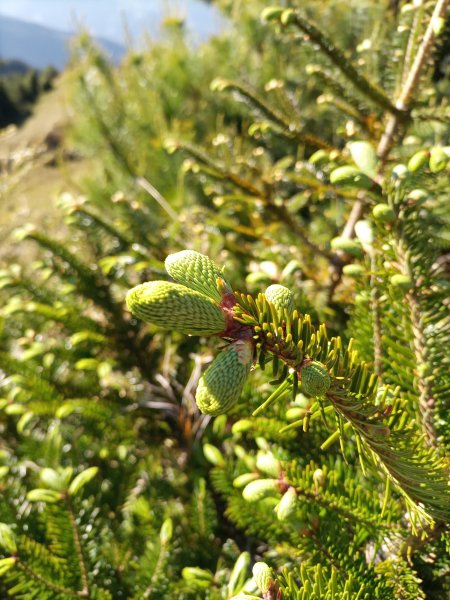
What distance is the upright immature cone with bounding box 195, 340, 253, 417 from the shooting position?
0.32 m

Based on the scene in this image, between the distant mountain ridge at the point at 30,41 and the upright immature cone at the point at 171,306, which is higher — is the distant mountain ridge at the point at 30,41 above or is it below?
above

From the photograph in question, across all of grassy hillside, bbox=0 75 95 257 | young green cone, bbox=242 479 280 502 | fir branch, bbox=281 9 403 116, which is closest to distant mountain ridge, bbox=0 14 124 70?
grassy hillside, bbox=0 75 95 257

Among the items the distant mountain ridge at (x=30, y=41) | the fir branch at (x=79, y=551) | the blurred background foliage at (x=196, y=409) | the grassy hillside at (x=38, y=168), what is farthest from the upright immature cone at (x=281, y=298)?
the distant mountain ridge at (x=30, y=41)

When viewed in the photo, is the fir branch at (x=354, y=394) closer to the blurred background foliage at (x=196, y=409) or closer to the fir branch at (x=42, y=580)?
the blurred background foliage at (x=196, y=409)

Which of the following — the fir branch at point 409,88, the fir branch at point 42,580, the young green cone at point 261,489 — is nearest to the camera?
the young green cone at point 261,489

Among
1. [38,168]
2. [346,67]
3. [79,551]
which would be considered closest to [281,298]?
[79,551]

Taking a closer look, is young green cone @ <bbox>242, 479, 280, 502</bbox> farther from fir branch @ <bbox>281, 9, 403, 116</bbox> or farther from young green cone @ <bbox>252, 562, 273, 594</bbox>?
fir branch @ <bbox>281, 9, 403, 116</bbox>

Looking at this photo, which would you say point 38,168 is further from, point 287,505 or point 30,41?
point 30,41

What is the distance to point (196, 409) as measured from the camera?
1039 millimetres

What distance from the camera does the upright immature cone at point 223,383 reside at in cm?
32

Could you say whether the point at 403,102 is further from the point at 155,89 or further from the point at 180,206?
the point at 155,89

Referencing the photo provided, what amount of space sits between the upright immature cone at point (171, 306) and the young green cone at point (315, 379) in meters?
0.08

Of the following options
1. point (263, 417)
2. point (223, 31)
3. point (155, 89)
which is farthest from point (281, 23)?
point (223, 31)

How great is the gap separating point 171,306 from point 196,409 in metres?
0.76
